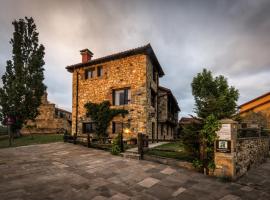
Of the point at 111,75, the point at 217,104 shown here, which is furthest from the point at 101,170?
the point at 111,75

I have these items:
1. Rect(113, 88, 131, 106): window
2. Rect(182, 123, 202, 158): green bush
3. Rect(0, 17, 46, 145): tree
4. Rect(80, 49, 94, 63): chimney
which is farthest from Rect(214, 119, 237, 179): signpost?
Rect(0, 17, 46, 145): tree

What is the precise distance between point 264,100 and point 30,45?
29.4 meters

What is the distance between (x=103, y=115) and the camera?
15938 millimetres

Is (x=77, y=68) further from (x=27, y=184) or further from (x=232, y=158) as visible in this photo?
(x=232, y=158)

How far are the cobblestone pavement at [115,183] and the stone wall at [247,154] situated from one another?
14.8 inches

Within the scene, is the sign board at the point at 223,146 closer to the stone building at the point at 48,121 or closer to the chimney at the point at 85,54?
the chimney at the point at 85,54

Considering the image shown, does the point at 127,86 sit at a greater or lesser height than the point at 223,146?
greater

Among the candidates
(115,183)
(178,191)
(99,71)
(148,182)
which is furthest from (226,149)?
(99,71)

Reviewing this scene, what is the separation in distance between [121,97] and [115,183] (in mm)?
10589

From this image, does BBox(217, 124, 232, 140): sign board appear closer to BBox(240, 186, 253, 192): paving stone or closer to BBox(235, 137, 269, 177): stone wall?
BBox(235, 137, 269, 177): stone wall

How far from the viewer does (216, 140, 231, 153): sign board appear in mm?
6680

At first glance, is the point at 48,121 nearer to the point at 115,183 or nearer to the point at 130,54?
the point at 130,54

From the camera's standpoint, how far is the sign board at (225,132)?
22.2 feet

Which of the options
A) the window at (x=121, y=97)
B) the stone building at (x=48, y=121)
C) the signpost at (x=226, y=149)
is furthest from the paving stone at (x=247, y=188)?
the stone building at (x=48, y=121)
